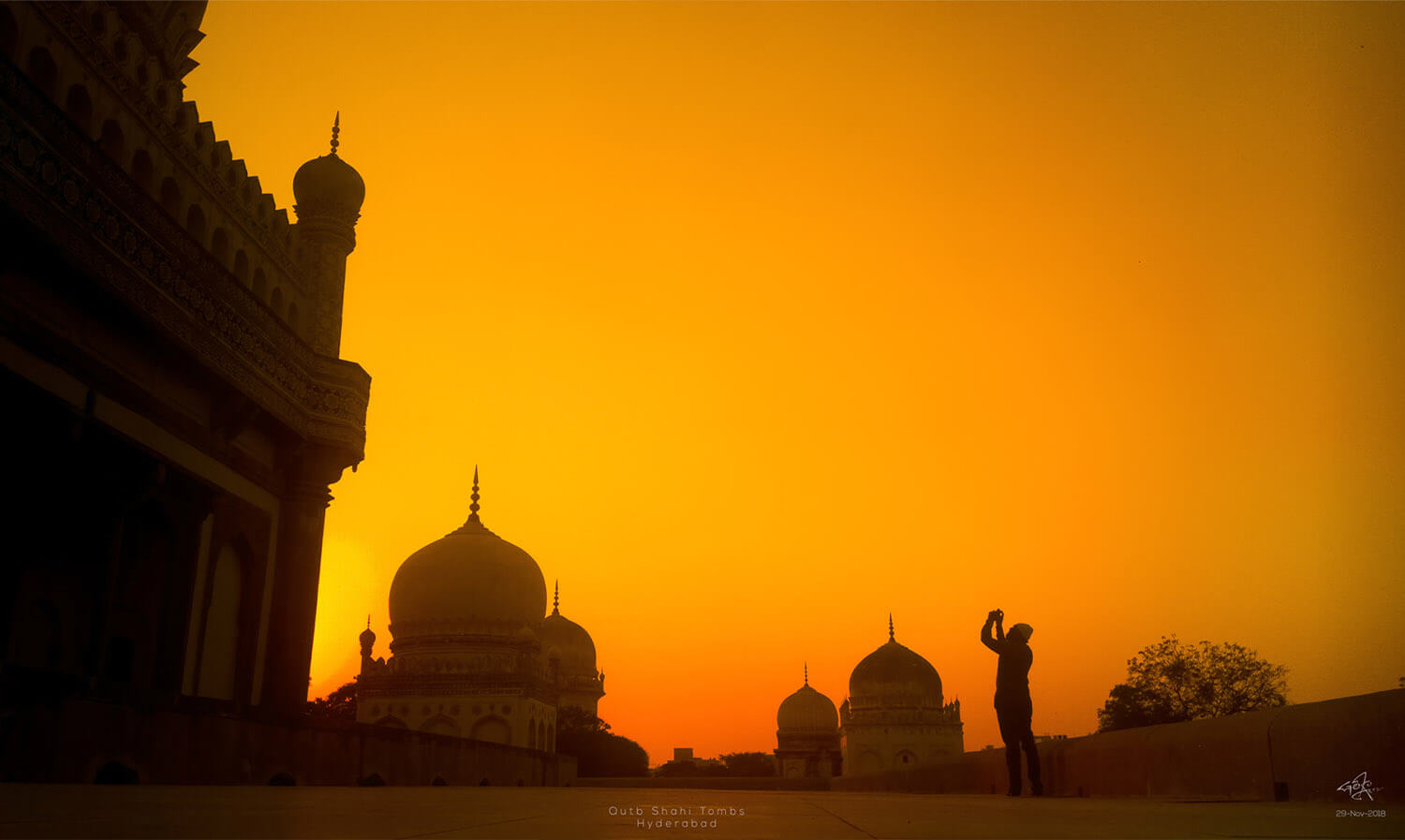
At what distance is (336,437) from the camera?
16.8 m

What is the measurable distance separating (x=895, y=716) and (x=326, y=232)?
144ft

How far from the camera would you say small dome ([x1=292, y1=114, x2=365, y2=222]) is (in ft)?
60.6

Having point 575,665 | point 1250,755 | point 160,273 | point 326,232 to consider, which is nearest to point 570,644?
point 575,665

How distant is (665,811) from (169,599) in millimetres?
11096

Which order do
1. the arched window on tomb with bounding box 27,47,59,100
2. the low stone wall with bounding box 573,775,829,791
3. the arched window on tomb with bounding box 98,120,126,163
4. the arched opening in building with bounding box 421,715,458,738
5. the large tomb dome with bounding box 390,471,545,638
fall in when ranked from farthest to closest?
the low stone wall with bounding box 573,775,829,791, the large tomb dome with bounding box 390,471,545,638, the arched opening in building with bounding box 421,715,458,738, the arched window on tomb with bounding box 98,120,126,163, the arched window on tomb with bounding box 27,47,59,100

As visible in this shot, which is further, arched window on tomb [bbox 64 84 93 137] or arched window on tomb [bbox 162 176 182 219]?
arched window on tomb [bbox 162 176 182 219]

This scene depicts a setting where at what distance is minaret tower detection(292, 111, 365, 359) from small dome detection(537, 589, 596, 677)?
35.7m

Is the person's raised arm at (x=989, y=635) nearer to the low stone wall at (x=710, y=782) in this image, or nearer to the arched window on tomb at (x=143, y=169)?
the arched window on tomb at (x=143, y=169)

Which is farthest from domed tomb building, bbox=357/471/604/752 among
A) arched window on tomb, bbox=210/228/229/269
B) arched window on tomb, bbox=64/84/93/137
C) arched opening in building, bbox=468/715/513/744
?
arched window on tomb, bbox=64/84/93/137

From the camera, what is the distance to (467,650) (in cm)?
3819

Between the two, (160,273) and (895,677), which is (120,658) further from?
(895,677)

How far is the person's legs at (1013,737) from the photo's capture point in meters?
8.85

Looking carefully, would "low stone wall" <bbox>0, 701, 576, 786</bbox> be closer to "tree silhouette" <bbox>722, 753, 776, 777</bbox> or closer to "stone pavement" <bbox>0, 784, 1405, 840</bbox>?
"stone pavement" <bbox>0, 784, 1405, 840</bbox>

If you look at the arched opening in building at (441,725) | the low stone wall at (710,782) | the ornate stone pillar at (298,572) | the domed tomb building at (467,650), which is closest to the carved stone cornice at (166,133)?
the ornate stone pillar at (298,572)
